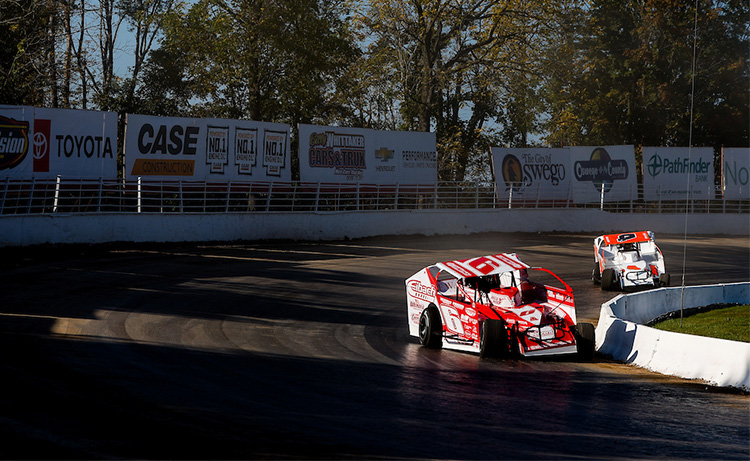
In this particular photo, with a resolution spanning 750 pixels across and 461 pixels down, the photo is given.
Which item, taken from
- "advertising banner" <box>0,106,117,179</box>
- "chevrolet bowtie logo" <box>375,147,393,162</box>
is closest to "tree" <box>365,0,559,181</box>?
"chevrolet bowtie logo" <box>375,147,393,162</box>

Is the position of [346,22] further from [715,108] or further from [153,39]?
[715,108]

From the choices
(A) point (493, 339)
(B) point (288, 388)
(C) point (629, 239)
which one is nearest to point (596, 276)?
(C) point (629, 239)

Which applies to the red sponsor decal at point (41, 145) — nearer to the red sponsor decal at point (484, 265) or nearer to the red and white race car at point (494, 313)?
the red and white race car at point (494, 313)

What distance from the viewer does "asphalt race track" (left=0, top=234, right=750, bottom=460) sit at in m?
6.72

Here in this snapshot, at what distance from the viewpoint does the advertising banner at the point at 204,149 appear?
2647 cm

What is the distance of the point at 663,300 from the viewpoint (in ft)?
58.3

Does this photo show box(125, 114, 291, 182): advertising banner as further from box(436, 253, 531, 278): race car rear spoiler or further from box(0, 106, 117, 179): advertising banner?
box(436, 253, 531, 278): race car rear spoiler

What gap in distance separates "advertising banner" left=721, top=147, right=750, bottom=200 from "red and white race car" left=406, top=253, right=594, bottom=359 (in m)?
31.8

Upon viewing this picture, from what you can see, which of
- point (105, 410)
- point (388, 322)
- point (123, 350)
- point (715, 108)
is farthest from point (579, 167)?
point (105, 410)

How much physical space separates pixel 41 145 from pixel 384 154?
42.3 feet

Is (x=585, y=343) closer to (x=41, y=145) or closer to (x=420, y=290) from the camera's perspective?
(x=420, y=290)

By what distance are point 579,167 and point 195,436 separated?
33030 millimetres

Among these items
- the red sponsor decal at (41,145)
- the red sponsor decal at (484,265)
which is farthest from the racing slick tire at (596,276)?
the red sponsor decal at (41,145)

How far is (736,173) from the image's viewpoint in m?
41.6
